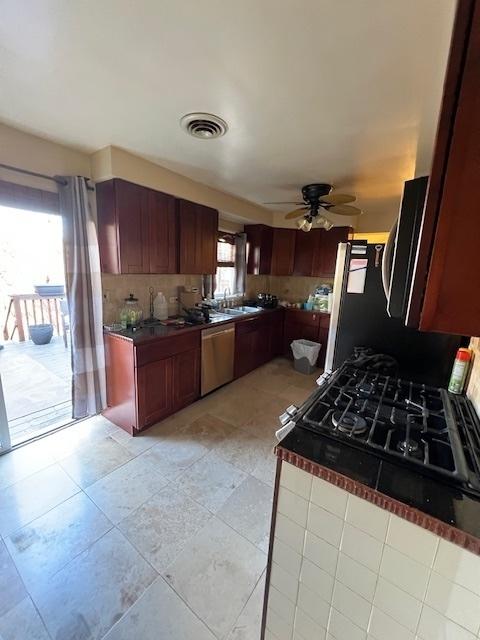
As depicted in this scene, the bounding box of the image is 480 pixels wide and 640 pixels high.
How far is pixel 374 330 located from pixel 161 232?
6.81 feet

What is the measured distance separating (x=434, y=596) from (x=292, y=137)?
2319mm

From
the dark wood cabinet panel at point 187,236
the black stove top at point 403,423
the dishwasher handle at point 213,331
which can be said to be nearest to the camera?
the black stove top at point 403,423

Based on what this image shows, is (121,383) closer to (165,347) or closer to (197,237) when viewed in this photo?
(165,347)

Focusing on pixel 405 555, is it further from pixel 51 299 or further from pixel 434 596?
pixel 51 299

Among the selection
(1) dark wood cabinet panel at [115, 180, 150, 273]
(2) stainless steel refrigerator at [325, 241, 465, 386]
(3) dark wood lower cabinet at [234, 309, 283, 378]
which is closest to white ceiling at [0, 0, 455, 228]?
(1) dark wood cabinet panel at [115, 180, 150, 273]

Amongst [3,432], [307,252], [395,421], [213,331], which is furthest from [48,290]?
[395,421]

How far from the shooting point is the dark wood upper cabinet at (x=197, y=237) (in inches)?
112

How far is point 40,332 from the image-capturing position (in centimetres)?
445

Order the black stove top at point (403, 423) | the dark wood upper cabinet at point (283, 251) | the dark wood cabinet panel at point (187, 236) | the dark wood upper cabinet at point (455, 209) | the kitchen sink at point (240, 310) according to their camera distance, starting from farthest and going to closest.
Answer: the dark wood upper cabinet at point (283, 251), the kitchen sink at point (240, 310), the dark wood cabinet panel at point (187, 236), the black stove top at point (403, 423), the dark wood upper cabinet at point (455, 209)

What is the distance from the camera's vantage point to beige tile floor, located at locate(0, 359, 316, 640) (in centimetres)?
119

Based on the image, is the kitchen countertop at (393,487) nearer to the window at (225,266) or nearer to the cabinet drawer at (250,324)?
the cabinet drawer at (250,324)

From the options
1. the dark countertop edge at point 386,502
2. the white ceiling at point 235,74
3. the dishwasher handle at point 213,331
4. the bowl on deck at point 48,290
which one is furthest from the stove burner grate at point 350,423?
the bowl on deck at point 48,290

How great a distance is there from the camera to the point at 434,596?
70 cm

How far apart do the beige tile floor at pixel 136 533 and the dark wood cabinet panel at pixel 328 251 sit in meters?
2.61
